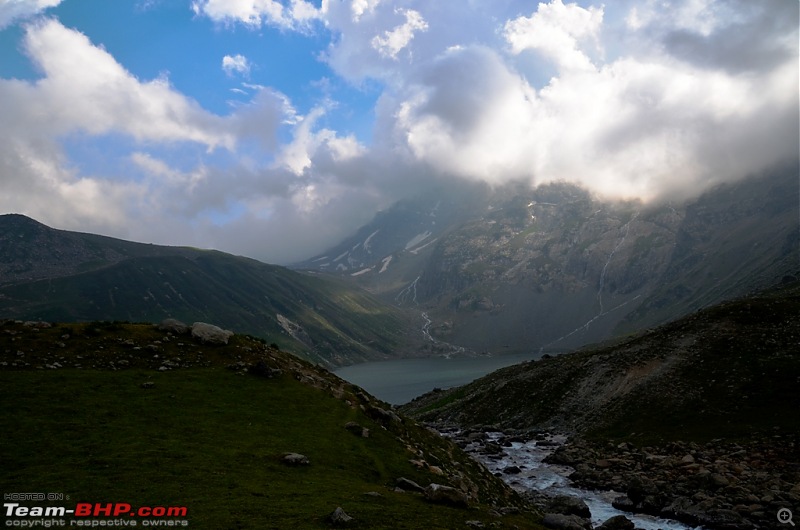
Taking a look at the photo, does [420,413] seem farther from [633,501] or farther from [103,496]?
[103,496]

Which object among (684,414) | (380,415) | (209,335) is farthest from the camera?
(684,414)

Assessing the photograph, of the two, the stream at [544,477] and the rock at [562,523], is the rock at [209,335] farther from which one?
the stream at [544,477]

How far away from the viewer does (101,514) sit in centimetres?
1739

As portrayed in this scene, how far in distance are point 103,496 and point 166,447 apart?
18.1ft

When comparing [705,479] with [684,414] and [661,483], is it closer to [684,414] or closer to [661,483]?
[661,483]

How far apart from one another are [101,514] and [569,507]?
30.1m

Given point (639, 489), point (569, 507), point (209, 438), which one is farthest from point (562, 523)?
point (209, 438)

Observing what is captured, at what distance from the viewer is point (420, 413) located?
102438 millimetres

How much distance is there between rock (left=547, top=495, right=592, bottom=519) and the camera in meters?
33.0

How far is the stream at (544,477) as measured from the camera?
32156mm

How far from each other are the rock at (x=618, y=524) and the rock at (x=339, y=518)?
19.7 metres

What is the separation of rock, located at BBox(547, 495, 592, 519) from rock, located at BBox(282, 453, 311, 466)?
19.6 metres

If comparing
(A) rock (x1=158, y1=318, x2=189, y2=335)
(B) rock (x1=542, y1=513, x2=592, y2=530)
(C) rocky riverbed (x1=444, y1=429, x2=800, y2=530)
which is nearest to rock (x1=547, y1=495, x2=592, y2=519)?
(C) rocky riverbed (x1=444, y1=429, x2=800, y2=530)

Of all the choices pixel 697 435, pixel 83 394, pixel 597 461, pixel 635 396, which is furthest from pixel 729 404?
pixel 83 394
